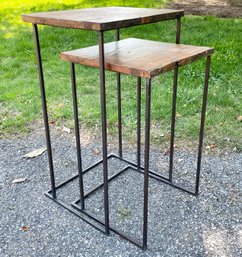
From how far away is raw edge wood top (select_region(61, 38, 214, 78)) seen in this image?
5.36 ft

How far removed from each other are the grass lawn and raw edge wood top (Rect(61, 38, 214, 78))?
43.5 inches

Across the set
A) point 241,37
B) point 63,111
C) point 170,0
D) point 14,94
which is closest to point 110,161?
point 63,111

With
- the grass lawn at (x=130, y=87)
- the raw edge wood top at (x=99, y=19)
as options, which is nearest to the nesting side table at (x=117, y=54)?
the raw edge wood top at (x=99, y=19)

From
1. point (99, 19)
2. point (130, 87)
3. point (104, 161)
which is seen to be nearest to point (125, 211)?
point (104, 161)

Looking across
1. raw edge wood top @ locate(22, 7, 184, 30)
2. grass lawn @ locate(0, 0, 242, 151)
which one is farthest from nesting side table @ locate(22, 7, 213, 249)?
grass lawn @ locate(0, 0, 242, 151)

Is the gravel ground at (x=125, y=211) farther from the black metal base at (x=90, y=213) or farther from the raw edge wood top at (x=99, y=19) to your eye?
the raw edge wood top at (x=99, y=19)

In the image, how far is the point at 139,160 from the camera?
103 inches

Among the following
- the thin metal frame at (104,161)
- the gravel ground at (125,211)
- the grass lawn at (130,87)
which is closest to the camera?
the thin metal frame at (104,161)

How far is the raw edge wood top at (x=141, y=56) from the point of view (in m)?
1.63

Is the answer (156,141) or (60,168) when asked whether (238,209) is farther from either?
(60,168)

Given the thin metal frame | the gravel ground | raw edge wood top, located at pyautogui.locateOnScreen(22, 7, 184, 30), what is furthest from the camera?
the gravel ground

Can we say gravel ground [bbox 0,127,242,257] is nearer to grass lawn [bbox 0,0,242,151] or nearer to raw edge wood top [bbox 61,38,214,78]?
grass lawn [bbox 0,0,242,151]

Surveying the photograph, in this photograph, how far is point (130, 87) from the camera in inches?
158

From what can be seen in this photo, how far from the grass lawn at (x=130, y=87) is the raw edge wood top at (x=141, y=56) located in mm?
1105
